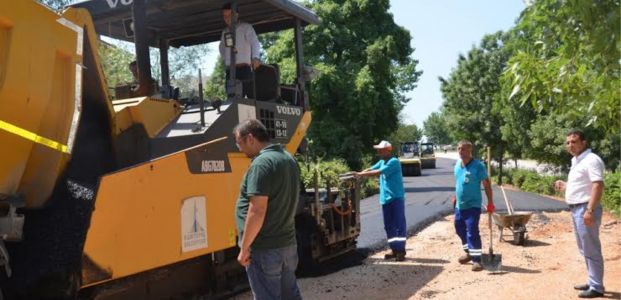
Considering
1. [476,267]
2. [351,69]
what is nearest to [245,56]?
[476,267]

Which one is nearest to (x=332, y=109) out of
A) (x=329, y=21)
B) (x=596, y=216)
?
(x=329, y=21)

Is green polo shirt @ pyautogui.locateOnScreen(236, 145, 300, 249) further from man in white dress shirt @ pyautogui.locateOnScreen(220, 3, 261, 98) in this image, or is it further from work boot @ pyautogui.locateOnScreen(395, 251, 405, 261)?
work boot @ pyautogui.locateOnScreen(395, 251, 405, 261)

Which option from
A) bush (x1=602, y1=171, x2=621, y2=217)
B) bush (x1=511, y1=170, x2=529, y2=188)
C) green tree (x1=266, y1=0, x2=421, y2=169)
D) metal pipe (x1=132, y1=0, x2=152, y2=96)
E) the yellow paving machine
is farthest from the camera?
bush (x1=511, y1=170, x2=529, y2=188)

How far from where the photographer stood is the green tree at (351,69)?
24141 mm

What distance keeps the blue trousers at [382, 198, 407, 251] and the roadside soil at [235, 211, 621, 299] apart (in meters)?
0.26

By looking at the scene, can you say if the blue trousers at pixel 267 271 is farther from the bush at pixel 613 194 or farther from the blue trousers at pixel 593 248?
the bush at pixel 613 194

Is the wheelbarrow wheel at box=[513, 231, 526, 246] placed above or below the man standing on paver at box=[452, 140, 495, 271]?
below

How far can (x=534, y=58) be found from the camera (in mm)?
3930

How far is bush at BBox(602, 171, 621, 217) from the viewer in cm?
1433

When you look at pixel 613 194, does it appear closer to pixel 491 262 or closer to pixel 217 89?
pixel 491 262

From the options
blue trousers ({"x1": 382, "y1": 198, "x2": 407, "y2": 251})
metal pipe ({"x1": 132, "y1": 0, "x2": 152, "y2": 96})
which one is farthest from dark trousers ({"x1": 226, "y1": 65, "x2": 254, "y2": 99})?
blue trousers ({"x1": 382, "y1": 198, "x2": 407, "y2": 251})

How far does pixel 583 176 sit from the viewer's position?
18.0 feet

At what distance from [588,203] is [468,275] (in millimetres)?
1970

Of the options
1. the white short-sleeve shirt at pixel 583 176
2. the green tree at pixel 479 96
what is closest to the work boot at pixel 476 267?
the white short-sleeve shirt at pixel 583 176
